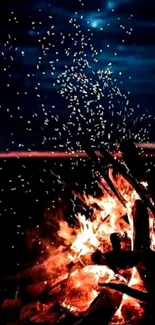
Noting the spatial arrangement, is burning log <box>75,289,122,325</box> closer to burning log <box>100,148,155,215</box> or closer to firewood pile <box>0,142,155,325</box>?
firewood pile <box>0,142,155,325</box>

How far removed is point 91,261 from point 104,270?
0.14 metres

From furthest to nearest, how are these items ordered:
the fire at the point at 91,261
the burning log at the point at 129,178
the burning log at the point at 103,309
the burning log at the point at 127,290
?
the fire at the point at 91,261 → the burning log at the point at 129,178 → the burning log at the point at 103,309 → the burning log at the point at 127,290

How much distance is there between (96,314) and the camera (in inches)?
98.0

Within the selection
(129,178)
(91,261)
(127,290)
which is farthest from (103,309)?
(129,178)

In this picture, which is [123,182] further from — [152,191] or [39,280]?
[39,280]

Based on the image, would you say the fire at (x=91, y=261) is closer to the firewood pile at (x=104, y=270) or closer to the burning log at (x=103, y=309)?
the firewood pile at (x=104, y=270)

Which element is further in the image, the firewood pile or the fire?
the fire

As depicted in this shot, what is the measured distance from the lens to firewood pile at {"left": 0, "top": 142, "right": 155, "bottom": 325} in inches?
98.8

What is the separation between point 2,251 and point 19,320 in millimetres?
1720

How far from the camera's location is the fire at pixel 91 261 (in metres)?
2.90

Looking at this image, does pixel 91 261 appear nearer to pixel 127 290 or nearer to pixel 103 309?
pixel 103 309

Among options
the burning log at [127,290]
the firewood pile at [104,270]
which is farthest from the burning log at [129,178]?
the burning log at [127,290]

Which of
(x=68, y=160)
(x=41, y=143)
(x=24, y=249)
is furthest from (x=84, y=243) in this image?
(x=41, y=143)

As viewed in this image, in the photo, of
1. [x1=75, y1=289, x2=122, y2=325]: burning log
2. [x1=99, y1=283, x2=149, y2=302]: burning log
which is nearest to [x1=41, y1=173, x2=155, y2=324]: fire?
[x1=75, y1=289, x2=122, y2=325]: burning log
